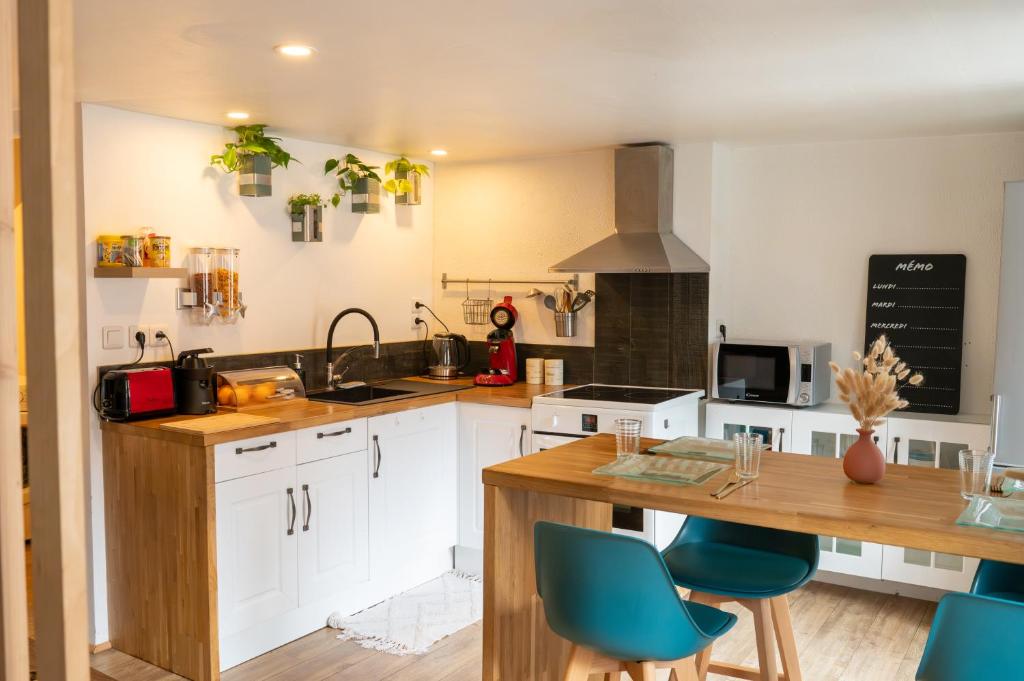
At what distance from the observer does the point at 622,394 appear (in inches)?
182

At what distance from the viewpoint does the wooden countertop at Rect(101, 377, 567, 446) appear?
3428mm

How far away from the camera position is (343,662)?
3.59m

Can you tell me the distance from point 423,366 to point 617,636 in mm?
3462

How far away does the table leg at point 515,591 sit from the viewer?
2.65 meters

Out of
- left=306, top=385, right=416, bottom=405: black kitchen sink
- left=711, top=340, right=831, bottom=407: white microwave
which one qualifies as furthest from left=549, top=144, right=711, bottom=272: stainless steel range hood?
left=306, top=385, right=416, bottom=405: black kitchen sink

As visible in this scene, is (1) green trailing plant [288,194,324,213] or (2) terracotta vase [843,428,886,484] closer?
(2) terracotta vase [843,428,886,484]

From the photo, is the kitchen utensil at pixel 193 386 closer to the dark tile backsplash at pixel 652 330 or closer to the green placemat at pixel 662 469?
the green placemat at pixel 662 469

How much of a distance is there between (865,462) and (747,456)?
0.31 m

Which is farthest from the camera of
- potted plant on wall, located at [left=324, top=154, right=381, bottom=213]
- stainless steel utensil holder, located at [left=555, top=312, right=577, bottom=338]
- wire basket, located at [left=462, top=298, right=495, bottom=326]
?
wire basket, located at [left=462, top=298, right=495, bottom=326]

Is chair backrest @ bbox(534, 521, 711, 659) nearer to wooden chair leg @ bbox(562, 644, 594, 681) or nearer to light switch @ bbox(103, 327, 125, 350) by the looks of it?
wooden chair leg @ bbox(562, 644, 594, 681)

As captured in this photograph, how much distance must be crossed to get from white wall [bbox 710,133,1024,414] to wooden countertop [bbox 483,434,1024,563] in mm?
2052

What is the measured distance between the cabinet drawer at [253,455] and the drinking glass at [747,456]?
1.94 metres

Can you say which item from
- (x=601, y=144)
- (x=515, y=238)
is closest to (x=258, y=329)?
(x=515, y=238)

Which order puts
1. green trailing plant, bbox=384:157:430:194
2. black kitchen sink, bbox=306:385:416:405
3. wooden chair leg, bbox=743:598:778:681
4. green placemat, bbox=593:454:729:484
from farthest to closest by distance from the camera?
green trailing plant, bbox=384:157:430:194
black kitchen sink, bbox=306:385:416:405
wooden chair leg, bbox=743:598:778:681
green placemat, bbox=593:454:729:484
